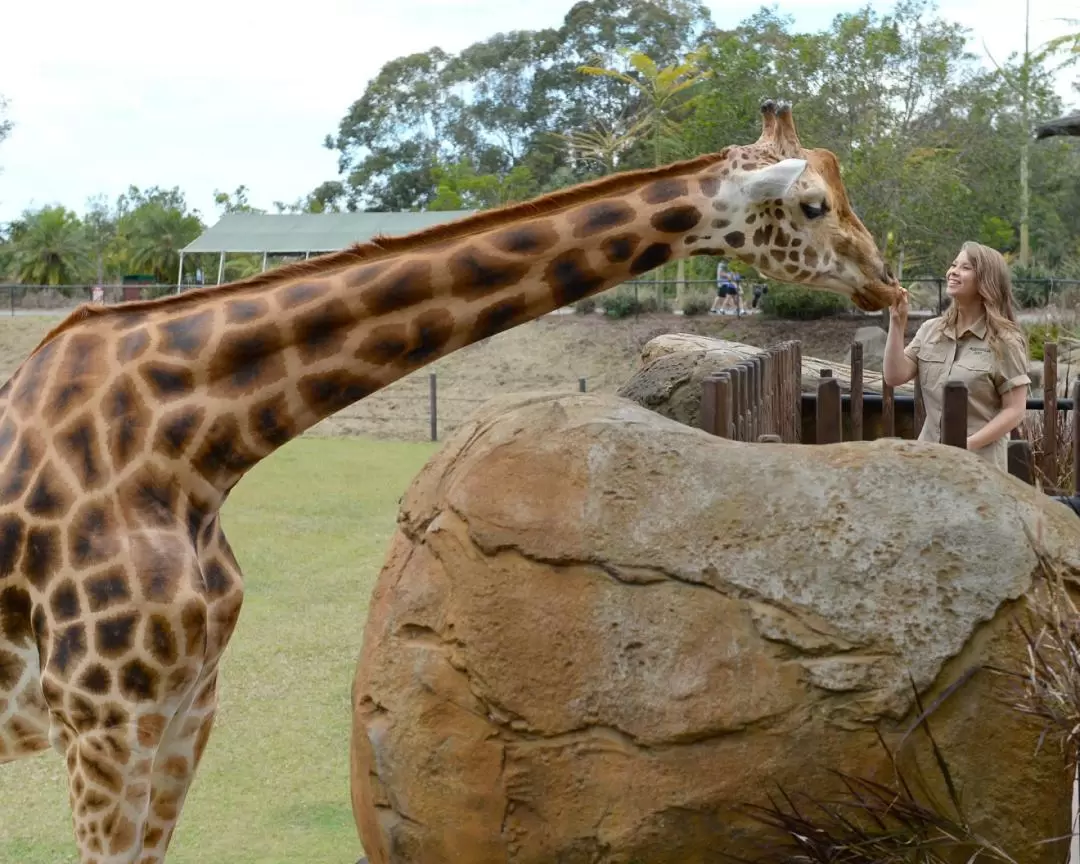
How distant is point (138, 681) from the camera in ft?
10.6

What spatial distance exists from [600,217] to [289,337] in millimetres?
861

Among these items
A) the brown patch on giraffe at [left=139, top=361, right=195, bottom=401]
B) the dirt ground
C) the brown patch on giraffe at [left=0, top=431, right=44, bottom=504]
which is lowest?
the dirt ground

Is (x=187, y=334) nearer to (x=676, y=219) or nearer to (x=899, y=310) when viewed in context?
(x=676, y=219)

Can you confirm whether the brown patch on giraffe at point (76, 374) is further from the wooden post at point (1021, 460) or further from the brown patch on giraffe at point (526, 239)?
the wooden post at point (1021, 460)

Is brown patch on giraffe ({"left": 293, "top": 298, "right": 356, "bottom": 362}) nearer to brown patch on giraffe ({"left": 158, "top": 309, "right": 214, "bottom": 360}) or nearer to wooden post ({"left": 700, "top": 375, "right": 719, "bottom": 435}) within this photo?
brown patch on giraffe ({"left": 158, "top": 309, "right": 214, "bottom": 360})

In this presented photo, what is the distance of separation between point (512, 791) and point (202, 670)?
2.88 ft

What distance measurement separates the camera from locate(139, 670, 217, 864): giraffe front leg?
354 cm

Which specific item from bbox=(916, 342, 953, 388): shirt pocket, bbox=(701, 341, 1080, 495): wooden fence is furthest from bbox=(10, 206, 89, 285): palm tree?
bbox=(916, 342, 953, 388): shirt pocket

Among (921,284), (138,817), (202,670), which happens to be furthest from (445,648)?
(921,284)

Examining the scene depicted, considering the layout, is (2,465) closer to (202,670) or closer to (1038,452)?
(202,670)

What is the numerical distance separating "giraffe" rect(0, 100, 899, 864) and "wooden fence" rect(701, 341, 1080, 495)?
1.34 metres

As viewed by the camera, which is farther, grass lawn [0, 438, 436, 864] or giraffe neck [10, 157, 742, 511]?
grass lawn [0, 438, 436, 864]

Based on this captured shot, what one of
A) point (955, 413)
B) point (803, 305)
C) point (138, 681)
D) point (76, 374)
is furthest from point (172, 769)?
point (803, 305)

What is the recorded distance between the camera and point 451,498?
3.84 m
